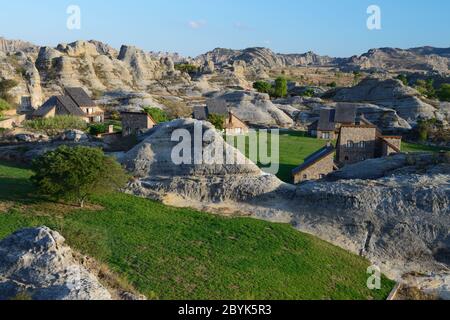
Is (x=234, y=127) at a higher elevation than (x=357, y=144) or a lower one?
lower

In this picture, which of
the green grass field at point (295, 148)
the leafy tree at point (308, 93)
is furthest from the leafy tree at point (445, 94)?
the green grass field at point (295, 148)

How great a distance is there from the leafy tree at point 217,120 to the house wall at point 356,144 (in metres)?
22.0

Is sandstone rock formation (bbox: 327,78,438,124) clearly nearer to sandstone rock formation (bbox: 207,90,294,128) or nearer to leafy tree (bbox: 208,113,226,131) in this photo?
sandstone rock formation (bbox: 207,90,294,128)

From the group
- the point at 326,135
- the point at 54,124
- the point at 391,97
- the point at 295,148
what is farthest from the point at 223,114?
the point at 391,97

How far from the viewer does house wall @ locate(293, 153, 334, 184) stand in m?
38.2

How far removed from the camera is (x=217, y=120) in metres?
62.9

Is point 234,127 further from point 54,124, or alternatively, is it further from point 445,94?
point 445,94

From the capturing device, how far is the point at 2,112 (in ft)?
205

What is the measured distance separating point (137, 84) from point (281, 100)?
3025cm

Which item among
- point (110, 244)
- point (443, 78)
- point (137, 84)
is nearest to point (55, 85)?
point (137, 84)

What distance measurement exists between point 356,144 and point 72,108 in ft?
128

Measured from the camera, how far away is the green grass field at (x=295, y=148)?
43.3 meters

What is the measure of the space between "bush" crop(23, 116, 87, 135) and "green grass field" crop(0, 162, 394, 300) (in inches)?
870

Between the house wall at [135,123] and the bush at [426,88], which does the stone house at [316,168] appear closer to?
the house wall at [135,123]
